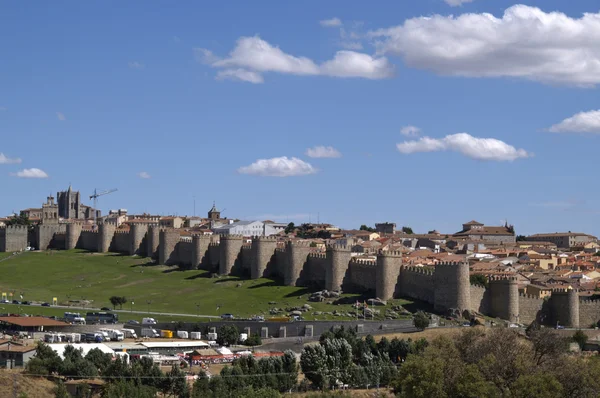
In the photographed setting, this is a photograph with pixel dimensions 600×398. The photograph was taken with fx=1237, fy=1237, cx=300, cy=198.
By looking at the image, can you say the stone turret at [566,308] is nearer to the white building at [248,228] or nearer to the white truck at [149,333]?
the white truck at [149,333]

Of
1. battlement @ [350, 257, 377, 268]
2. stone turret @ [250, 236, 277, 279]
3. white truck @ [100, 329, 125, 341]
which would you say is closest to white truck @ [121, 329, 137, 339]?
white truck @ [100, 329, 125, 341]

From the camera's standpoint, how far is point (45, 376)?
5753cm

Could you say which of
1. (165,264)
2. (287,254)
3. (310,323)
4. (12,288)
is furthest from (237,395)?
(165,264)

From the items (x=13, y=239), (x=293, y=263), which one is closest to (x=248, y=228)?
(x=13, y=239)

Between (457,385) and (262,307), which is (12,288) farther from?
(457,385)

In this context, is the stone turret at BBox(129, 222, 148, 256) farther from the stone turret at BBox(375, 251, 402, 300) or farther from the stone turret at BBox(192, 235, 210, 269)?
the stone turret at BBox(375, 251, 402, 300)

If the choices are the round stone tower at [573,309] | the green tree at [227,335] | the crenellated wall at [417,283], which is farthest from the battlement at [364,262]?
the green tree at [227,335]

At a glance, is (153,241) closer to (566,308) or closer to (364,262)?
(364,262)

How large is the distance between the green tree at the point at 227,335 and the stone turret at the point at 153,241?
37791mm

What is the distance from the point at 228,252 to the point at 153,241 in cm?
1222

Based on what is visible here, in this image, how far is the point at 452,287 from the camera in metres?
80.2

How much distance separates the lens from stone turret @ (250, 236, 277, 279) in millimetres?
96062

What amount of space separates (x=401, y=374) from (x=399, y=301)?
28.3m

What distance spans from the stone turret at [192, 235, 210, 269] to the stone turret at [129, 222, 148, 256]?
9816 millimetres
